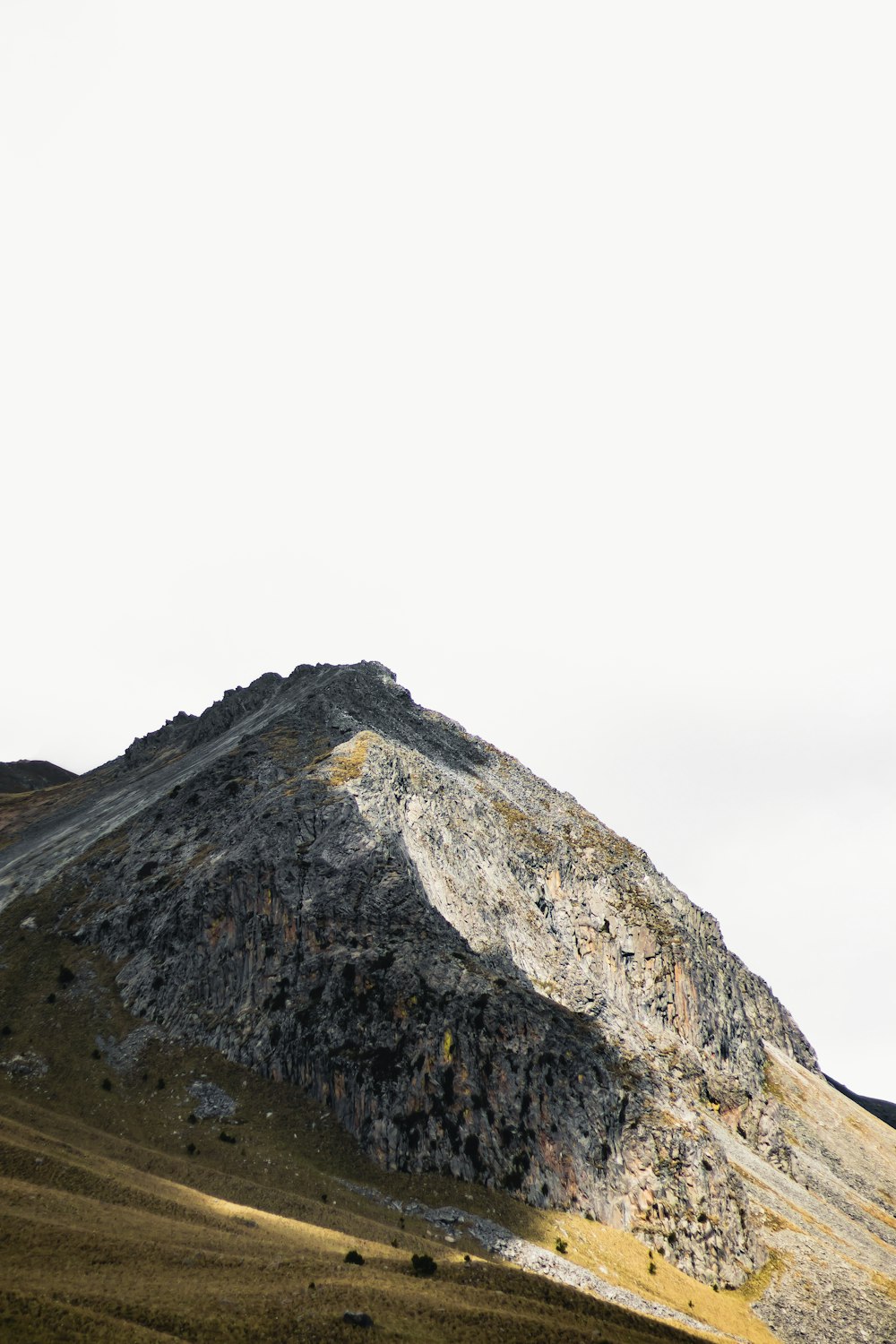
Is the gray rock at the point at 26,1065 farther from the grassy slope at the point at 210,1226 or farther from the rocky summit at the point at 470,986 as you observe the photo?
the rocky summit at the point at 470,986

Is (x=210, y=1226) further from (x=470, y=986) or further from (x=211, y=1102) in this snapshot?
(x=470, y=986)

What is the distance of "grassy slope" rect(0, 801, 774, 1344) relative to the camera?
1054 inches

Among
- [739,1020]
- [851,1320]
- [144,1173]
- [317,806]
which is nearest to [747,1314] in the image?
[851,1320]

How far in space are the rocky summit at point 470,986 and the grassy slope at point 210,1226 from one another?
115 inches

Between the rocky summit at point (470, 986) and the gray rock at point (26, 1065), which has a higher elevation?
the rocky summit at point (470, 986)

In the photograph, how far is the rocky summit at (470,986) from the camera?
5672 centimetres

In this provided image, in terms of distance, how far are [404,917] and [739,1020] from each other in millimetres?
65836

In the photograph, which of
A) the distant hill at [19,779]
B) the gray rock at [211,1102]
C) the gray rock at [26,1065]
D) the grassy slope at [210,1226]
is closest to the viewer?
the grassy slope at [210,1226]

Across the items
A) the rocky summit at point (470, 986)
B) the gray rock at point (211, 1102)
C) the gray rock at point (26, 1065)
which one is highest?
the rocky summit at point (470, 986)

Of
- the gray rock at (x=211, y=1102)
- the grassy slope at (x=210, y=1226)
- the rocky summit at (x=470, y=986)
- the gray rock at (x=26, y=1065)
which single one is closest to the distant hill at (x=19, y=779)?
the rocky summit at (x=470, y=986)

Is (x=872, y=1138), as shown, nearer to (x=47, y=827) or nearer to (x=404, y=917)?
(x=404, y=917)

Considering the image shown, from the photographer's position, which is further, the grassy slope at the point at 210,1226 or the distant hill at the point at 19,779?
the distant hill at the point at 19,779

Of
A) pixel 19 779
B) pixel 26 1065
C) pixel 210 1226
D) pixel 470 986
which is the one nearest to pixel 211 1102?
pixel 26 1065

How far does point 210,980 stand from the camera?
69.6m
